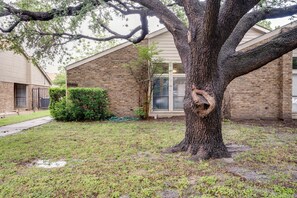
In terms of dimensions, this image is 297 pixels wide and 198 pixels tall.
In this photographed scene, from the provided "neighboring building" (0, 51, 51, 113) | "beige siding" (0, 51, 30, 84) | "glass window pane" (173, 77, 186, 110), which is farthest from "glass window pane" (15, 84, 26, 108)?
"glass window pane" (173, 77, 186, 110)

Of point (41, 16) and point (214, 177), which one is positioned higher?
point (41, 16)

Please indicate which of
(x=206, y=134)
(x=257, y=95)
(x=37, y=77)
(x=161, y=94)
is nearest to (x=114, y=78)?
(x=161, y=94)

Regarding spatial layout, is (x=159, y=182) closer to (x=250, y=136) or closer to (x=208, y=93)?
(x=208, y=93)

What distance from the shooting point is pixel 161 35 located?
12242 millimetres

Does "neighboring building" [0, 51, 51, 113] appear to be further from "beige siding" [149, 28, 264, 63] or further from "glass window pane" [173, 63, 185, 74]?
"glass window pane" [173, 63, 185, 74]

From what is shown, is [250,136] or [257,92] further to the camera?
[257,92]

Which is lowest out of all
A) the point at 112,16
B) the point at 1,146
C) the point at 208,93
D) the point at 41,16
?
the point at 1,146

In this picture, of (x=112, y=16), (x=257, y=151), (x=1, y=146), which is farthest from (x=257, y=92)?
(x=1, y=146)

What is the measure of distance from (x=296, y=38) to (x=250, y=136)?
3.57 metres

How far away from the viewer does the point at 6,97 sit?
680 inches

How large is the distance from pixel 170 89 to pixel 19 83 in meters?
14.8

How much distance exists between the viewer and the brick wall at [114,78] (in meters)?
12.0

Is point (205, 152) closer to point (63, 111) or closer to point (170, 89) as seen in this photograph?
point (170, 89)

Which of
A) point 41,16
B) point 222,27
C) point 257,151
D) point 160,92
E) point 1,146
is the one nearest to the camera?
point 222,27
